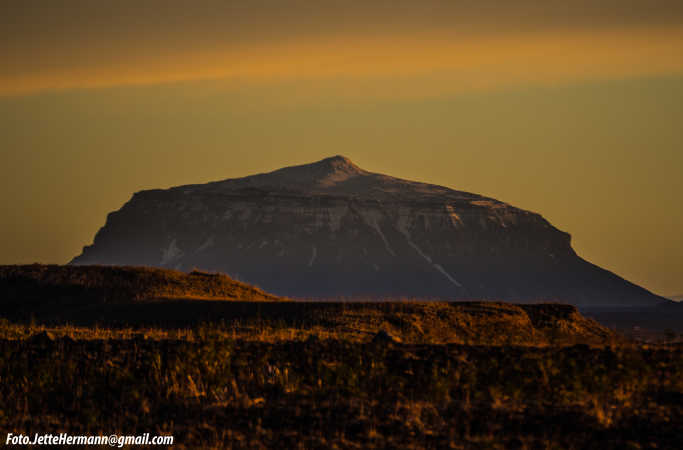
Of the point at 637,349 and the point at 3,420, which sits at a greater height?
the point at 637,349

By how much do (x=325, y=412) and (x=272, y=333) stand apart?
1216 centimetres

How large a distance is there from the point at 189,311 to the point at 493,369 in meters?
19.3

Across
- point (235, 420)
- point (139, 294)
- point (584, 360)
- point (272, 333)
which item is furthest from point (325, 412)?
point (139, 294)

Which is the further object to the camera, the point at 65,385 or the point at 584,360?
the point at 65,385

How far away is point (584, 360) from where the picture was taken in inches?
765

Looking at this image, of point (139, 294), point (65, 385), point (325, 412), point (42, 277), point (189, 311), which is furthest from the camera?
point (42, 277)

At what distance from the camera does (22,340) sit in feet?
82.3

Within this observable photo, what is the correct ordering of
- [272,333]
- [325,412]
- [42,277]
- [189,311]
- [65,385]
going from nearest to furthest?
[325,412] < [65,385] < [272,333] < [189,311] < [42,277]

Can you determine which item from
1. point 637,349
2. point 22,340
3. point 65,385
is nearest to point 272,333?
point 22,340

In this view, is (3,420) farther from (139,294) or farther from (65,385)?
(139,294)

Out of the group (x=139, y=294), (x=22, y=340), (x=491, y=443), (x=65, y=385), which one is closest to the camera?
(x=491, y=443)

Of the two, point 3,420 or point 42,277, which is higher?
point 42,277

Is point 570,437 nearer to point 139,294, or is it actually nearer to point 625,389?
point 625,389

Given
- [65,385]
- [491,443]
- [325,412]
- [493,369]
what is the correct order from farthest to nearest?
[65,385]
[493,369]
[325,412]
[491,443]
